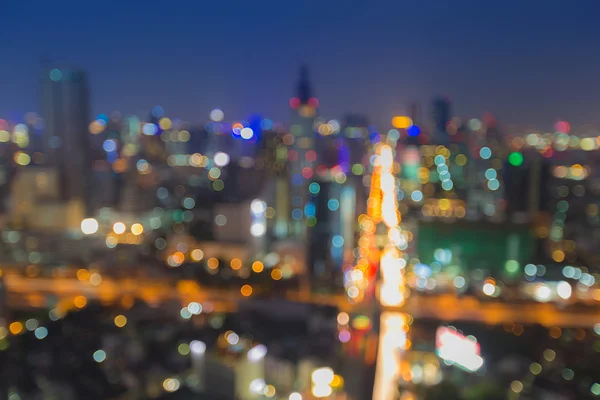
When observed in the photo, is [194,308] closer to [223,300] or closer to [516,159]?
[223,300]

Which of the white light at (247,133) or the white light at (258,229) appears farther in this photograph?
the white light at (258,229)

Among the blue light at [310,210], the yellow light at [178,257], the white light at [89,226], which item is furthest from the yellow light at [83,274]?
the blue light at [310,210]

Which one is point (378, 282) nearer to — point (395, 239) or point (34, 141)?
point (395, 239)

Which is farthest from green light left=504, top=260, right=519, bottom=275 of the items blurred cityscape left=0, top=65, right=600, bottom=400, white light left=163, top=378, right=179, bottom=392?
white light left=163, top=378, right=179, bottom=392

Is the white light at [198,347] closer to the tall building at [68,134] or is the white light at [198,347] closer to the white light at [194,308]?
the white light at [194,308]

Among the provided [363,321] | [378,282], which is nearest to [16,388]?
[363,321]

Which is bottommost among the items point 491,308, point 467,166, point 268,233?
point 491,308

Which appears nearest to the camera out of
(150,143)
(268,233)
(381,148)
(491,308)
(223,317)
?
(223,317)
